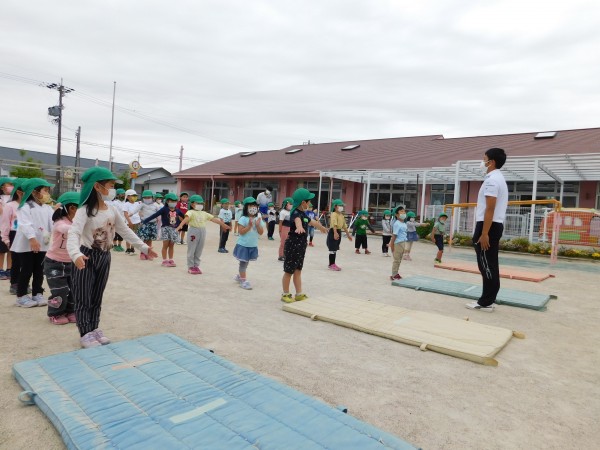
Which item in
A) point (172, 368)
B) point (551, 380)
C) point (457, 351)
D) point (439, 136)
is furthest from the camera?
point (439, 136)

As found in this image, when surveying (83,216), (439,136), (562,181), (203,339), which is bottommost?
(203,339)

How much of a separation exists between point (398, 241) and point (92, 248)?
19.8 ft

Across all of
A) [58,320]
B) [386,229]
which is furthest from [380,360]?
[386,229]

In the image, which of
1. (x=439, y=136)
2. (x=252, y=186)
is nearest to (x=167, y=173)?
(x=252, y=186)

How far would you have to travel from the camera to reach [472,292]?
6.89 meters

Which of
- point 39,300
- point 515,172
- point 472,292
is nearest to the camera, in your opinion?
point 39,300

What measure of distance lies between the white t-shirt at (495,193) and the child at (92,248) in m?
4.59

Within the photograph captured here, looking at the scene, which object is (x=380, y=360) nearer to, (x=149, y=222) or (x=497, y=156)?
(x=497, y=156)

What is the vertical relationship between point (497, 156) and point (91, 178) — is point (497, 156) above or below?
above

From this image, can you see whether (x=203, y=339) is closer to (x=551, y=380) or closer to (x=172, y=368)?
(x=172, y=368)

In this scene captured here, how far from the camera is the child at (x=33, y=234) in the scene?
477cm

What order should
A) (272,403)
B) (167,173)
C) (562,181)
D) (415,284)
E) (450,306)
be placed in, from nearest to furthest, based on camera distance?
(272,403) < (450,306) < (415,284) < (562,181) < (167,173)

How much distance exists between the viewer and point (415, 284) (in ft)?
24.5

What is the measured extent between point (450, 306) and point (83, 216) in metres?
5.00
